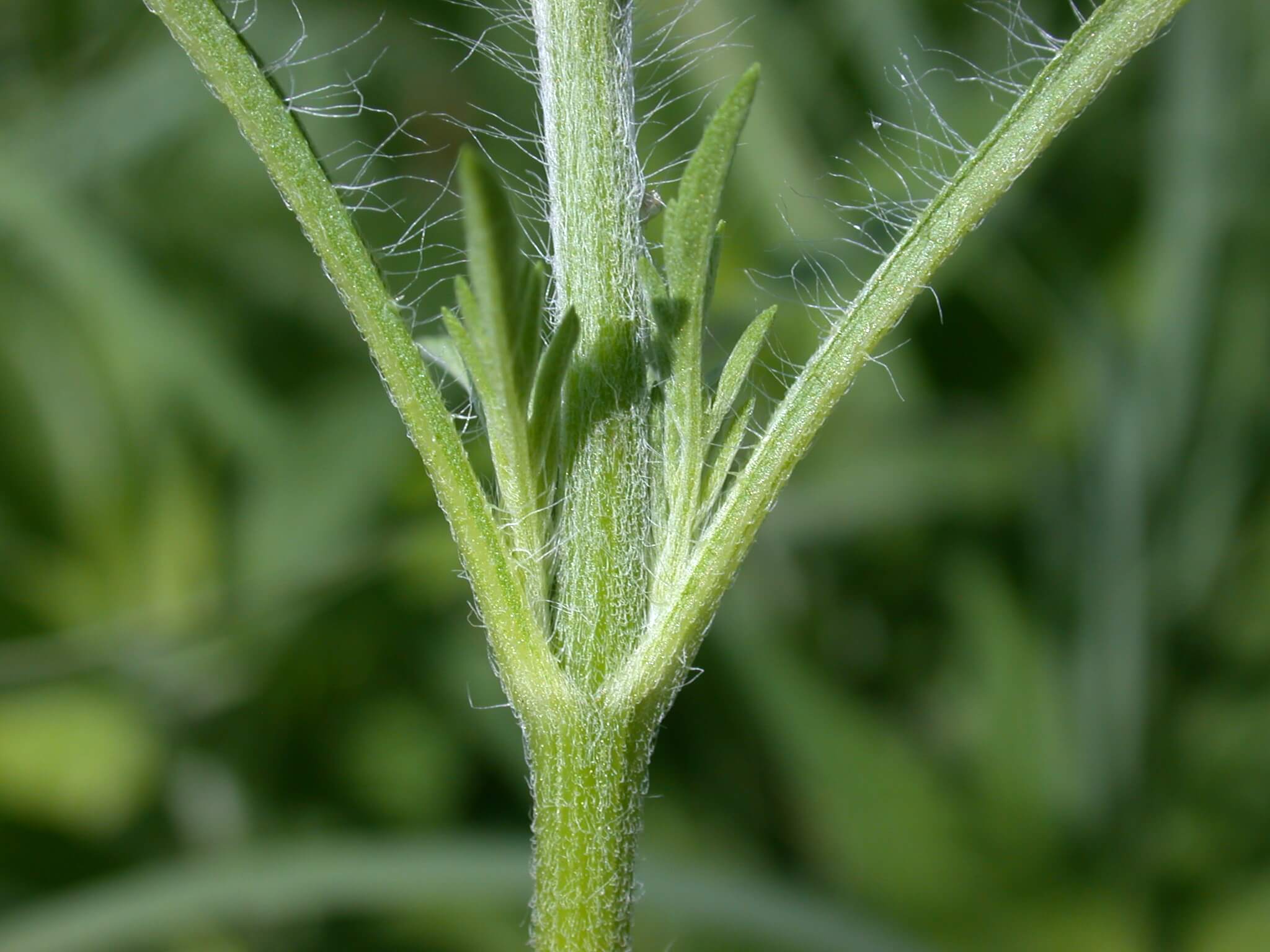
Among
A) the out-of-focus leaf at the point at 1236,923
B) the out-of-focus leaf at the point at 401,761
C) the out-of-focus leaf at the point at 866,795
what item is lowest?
the out-of-focus leaf at the point at 1236,923

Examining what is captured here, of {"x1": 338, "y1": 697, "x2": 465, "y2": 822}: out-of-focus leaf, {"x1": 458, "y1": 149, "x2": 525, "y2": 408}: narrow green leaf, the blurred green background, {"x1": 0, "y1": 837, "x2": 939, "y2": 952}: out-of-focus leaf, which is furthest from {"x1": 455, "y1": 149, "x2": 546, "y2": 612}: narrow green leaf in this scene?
{"x1": 338, "y1": 697, "x2": 465, "y2": 822}: out-of-focus leaf

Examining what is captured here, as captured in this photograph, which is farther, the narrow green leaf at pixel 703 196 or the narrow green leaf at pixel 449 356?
the narrow green leaf at pixel 449 356

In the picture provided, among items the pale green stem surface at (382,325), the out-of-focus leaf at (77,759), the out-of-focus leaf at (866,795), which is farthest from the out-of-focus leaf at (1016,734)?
the pale green stem surface at (382,325)

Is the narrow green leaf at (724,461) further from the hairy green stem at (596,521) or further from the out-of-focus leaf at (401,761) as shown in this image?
the out-of-focus leaf at (401,761)

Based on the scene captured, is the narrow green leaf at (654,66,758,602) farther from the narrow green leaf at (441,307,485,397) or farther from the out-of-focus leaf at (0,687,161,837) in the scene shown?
the out-of-focus leaf at (0,687,161,837)

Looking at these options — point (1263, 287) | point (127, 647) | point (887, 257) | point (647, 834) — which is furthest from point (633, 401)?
point (1263, 287)

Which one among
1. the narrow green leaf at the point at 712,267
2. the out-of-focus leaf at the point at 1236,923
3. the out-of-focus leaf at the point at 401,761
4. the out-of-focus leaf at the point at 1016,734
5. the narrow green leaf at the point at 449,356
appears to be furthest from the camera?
the out-of-focus leaf at the point at 401,761

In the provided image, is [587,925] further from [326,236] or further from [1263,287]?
[1263,287]

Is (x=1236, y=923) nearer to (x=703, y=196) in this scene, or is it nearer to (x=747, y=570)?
(x=747, y=570)
